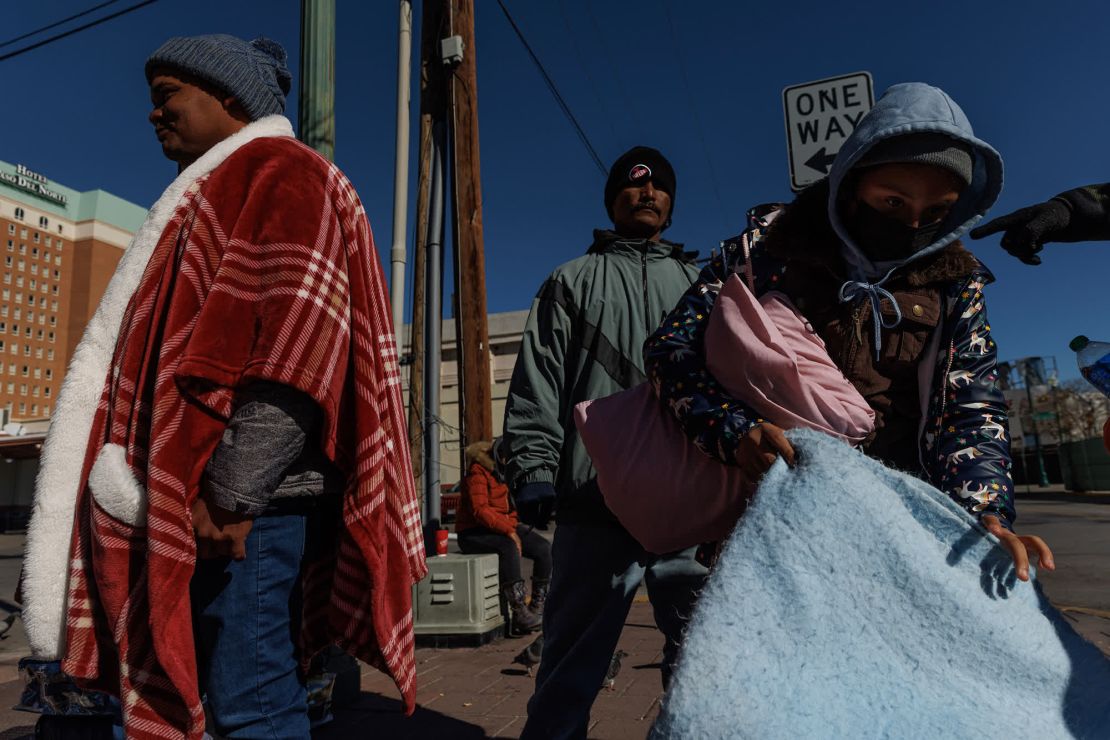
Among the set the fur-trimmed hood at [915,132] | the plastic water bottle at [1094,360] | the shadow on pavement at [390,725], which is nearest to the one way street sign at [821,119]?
the plastic water bottle at [1094,360]

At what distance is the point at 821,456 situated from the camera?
1.15 meters

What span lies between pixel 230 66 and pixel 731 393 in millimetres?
1479

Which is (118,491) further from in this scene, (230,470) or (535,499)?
(535,499)

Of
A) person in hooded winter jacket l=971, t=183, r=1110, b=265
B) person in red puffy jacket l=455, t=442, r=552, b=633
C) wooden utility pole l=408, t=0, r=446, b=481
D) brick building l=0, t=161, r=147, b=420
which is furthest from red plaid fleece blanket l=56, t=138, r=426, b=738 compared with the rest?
brick building l=0, t=161, r=147, b=420

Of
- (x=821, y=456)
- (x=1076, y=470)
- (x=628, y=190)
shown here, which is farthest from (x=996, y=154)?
(x=1076, y=470)

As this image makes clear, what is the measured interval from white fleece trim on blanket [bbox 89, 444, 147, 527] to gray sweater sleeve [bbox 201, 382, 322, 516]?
0.40ft

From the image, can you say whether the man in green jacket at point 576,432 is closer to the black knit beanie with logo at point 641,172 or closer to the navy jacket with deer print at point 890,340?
the black knit beanie with logo at point 641,172

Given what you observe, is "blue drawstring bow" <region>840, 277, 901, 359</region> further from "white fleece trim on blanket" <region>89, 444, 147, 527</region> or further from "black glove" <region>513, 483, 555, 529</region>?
"white fleece trim on blanket" <region>89, 444, 147, 527</region>

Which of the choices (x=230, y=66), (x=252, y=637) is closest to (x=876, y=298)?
(x=252, y=637)

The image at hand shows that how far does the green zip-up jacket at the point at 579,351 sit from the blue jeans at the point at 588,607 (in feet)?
0.35

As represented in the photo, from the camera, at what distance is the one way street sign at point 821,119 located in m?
4.22

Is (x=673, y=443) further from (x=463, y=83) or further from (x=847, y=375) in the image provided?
(x=463, y=83)

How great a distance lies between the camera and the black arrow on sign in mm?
4148

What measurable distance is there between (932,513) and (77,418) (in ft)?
5.40
